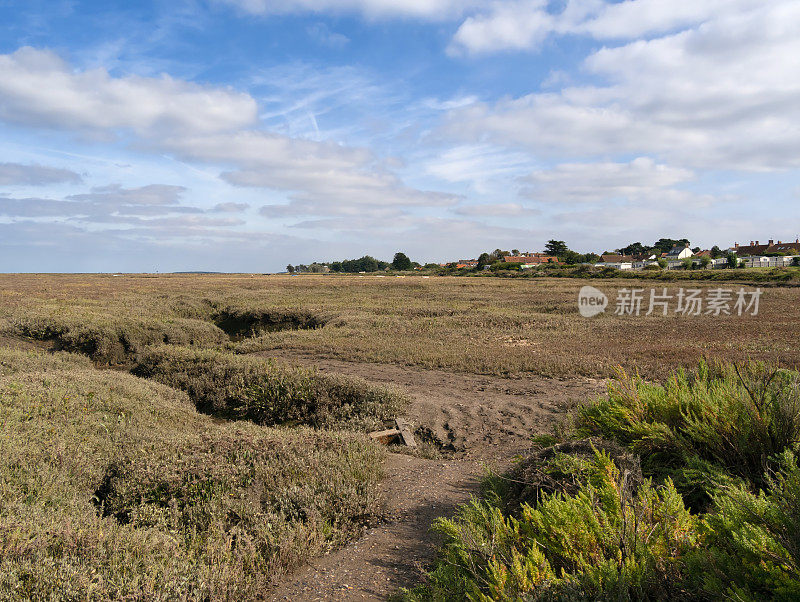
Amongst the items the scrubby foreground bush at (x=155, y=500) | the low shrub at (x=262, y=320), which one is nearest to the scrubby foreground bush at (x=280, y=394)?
the scrubby foreground bush at (x=155, y=500)

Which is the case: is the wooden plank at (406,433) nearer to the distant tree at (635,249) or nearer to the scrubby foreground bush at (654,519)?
the scrubby foreground bush at (654,519)

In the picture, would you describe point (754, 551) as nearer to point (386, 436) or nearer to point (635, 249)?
point (386, 436)

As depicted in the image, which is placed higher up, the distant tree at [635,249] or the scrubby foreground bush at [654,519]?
the distant tree at [635,249]

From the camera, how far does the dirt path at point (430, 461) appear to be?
356cm

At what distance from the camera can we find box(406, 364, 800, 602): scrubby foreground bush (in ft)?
7.50

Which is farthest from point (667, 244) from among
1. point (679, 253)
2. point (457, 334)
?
point (457, 334)

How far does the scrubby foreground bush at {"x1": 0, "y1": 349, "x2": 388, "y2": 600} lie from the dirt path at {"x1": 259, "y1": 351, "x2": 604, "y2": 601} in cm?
30

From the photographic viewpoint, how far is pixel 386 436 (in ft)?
24.7

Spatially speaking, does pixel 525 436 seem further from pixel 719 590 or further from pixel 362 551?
pixel 719 590

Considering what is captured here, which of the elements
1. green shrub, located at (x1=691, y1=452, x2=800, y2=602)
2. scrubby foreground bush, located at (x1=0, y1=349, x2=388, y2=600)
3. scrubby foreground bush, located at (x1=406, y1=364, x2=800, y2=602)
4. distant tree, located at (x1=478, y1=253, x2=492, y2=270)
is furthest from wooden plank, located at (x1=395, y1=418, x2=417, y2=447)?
distant tree, located at (x1=478, y1=253, x2=492, y2=270)

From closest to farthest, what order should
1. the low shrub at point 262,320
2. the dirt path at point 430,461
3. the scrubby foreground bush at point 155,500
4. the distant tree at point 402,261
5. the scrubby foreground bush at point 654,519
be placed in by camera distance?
the scrubby foreground bush at point 654,519 < the scrubby foreground bush at point 155,500 < the dirt path at point 430,461 < the low shrub at point 262,320 < the distant tree at point 402,261

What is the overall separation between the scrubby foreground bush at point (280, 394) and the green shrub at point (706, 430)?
4.58m

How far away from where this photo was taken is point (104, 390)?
8.55 metres

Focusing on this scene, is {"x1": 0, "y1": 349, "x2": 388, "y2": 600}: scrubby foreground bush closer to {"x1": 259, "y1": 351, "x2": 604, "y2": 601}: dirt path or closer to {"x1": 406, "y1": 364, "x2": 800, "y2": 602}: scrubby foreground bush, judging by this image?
{"x1": 259, "y1": 351, "x2": 604, "y2": 601}: dirt path
